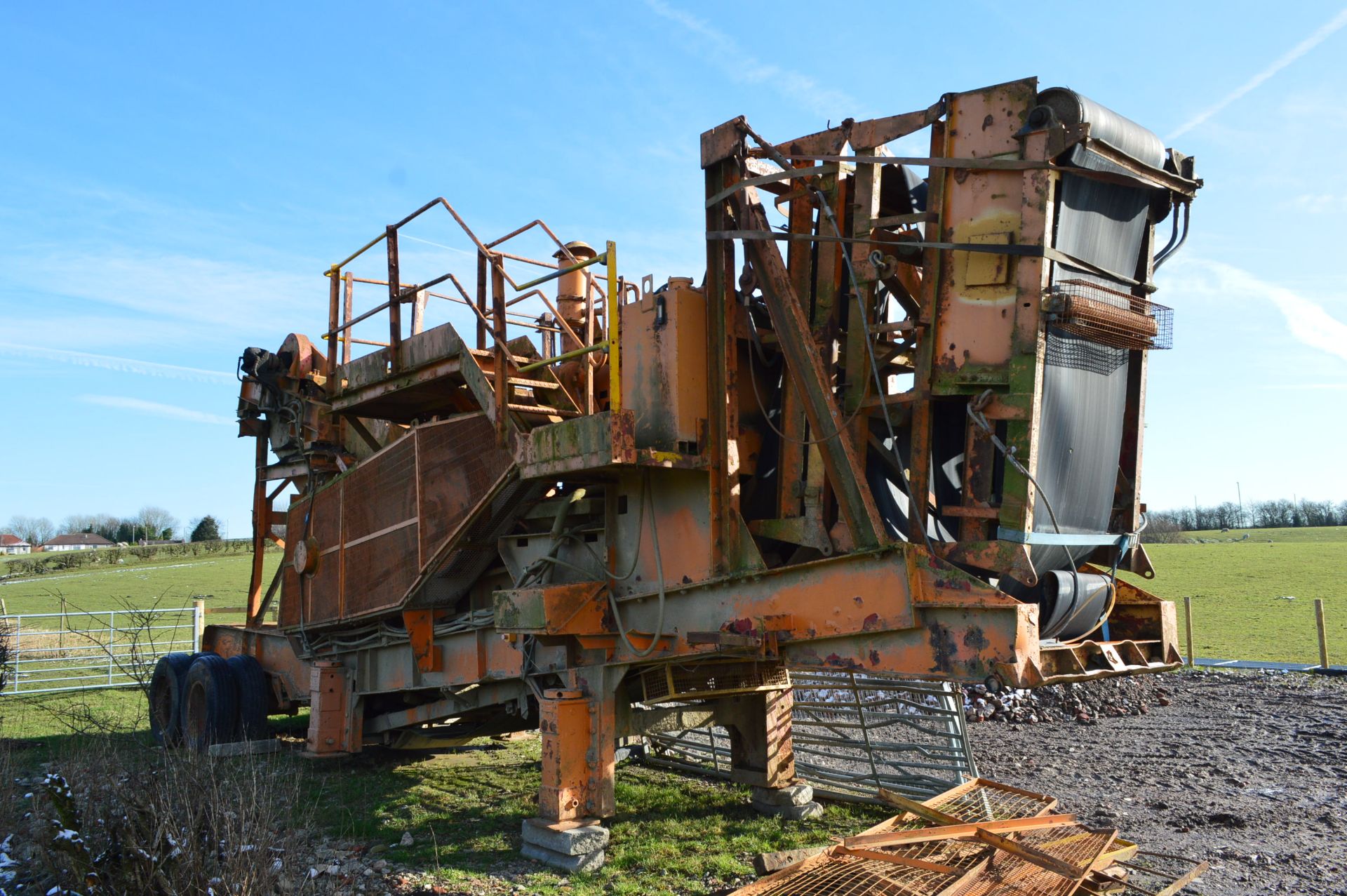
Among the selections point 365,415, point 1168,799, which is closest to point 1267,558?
point 1168,799

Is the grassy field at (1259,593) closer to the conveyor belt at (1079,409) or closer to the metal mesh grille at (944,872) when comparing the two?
the metal mesh grille at (944,872)

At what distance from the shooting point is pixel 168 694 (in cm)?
1152

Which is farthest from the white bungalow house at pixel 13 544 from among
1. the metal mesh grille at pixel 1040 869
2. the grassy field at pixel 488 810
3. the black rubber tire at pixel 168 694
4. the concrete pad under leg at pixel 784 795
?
the metal mesh grille at pixel 1040 869

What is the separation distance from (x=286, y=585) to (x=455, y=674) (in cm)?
300

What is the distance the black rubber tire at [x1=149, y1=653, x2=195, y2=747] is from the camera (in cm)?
1125

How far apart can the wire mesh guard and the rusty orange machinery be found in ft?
0.07

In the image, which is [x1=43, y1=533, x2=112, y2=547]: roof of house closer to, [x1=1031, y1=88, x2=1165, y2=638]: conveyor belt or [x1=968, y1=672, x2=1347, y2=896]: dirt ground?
[x1=968, y1=672, x2=1347, y2=896]: dirt ground

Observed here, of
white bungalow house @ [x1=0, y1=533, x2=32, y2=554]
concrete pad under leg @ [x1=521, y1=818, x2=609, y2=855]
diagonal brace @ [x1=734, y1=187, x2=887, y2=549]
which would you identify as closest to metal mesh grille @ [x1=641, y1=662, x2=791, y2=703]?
concrete pad under leg @ [x1=521, y1=818, x2=609, y2=855]

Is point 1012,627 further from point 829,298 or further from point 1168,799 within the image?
point 1168,799

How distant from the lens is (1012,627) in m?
4.94

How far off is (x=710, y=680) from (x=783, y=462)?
100 inches

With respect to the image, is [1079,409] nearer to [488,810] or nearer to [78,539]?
[488,810]

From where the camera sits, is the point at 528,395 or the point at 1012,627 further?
the point at 528,395

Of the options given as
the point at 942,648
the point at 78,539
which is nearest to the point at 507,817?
the point at 942,648
